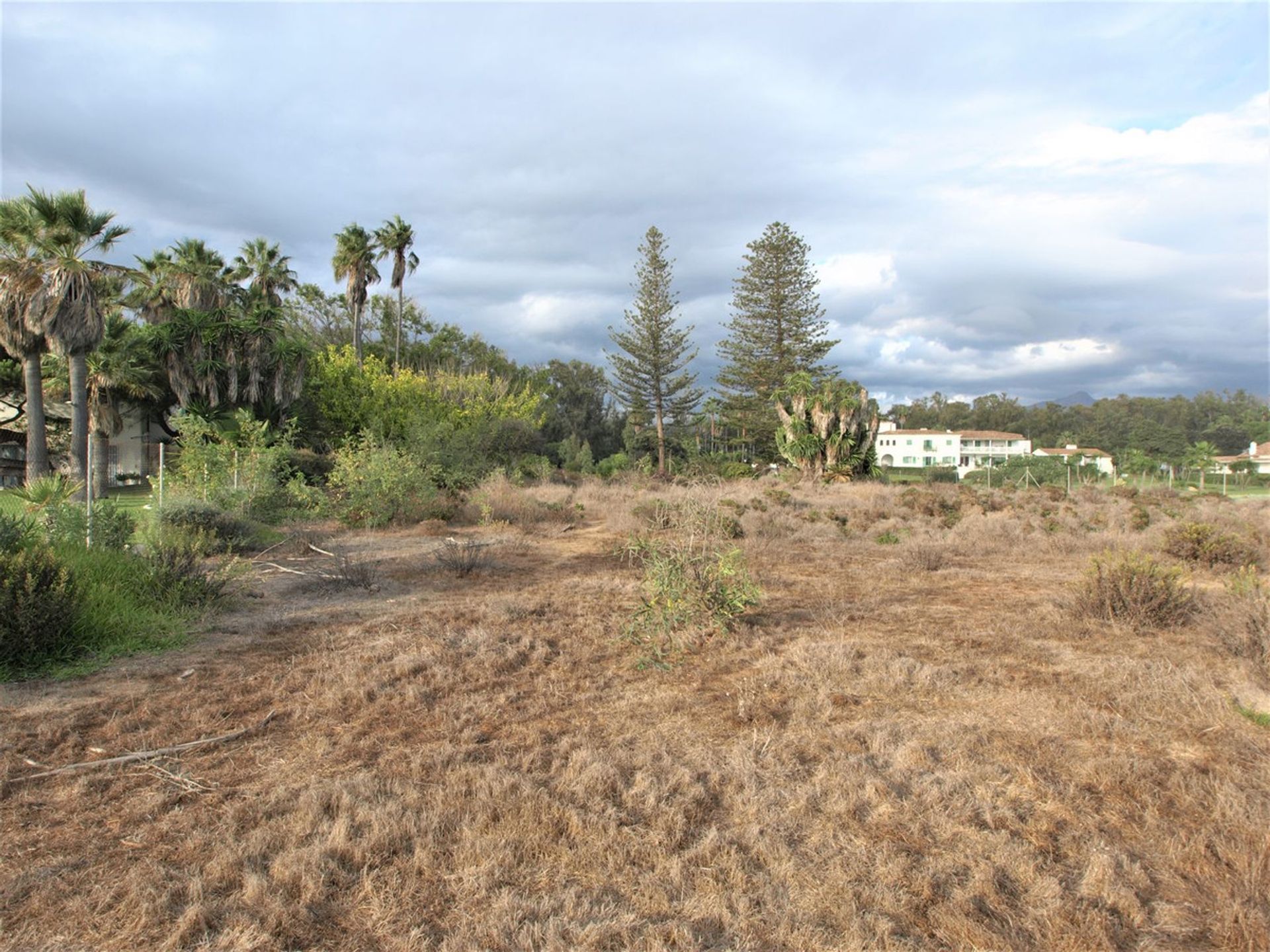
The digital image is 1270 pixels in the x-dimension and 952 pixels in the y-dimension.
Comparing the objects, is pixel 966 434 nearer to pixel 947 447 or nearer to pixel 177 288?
pixel 947 447

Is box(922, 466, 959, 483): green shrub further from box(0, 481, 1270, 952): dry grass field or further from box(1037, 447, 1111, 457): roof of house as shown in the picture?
box(0, 481, 1270, 952): dry grass field

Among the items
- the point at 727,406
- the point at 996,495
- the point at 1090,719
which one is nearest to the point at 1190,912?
the point at 1090,719

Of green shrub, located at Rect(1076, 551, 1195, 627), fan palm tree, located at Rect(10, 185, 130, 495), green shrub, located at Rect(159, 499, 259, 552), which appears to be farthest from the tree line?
green shrub, located at Rect(1076, 551, 1195, 627)

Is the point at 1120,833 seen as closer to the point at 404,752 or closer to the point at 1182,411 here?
the point at 404,752

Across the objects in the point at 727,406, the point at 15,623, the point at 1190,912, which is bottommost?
the point at 1190,912

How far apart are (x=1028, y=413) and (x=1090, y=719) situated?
3670 inches

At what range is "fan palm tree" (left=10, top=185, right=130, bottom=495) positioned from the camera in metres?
15.9

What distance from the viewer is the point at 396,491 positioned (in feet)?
46.8

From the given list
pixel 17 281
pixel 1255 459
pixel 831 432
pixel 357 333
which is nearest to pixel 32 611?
pixel 17 281

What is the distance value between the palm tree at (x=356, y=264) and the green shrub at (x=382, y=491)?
18.8m

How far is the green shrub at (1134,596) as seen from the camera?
6.64m

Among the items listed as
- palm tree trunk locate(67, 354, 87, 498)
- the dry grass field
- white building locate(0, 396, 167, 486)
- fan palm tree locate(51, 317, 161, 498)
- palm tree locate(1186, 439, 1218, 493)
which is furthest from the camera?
palm tree locate(1186, 439, 1218, 493)

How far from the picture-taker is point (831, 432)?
27578mm

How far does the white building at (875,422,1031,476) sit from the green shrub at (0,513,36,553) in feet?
228
